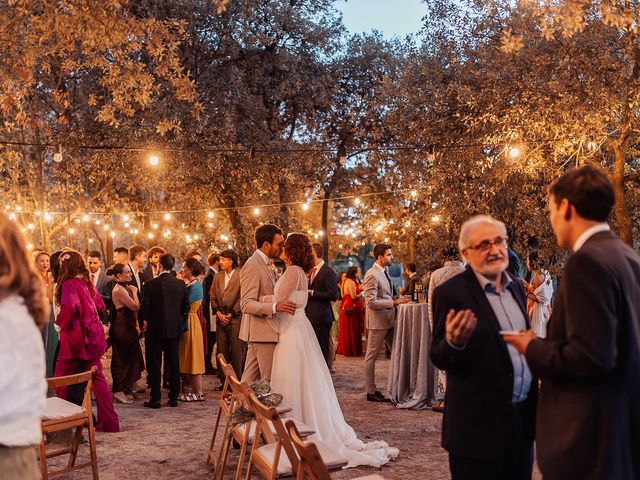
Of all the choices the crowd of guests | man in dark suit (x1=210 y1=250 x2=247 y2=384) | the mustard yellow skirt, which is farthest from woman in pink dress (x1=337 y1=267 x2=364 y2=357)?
the crowd of guests

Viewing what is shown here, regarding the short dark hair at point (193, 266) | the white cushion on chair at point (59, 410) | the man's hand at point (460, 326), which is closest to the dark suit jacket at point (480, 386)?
the man's hand at point (460, 326)

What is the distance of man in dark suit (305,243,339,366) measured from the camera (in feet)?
31.7

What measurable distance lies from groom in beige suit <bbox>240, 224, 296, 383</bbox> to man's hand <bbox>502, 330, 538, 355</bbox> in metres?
3.58

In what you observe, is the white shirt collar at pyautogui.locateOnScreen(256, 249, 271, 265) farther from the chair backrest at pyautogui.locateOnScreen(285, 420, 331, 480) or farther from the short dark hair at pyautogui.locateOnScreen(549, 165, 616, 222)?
the short dark hair at pyautogui.locateOnScreen(549, 165, 616, 222)

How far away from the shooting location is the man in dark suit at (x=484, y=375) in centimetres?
326

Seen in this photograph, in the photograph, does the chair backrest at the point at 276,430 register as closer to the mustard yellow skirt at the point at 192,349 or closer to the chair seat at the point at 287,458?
the chair seat at the point at 287,458

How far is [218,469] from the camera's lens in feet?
19.4

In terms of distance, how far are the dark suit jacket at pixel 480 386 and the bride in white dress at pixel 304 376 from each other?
3.20m

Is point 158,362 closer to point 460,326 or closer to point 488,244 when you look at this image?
point 488,244

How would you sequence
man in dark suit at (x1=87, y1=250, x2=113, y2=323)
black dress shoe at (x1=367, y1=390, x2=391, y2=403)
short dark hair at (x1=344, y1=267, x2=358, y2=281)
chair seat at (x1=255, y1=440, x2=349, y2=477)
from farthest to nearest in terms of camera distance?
short dark hair at (x1=344, y1=267, x2=358, y2=281) < man in dark suit at (x1=87, y1=250, x2=113, y2=323) < black dress shoe at (x1=367, y1=390, x2=391, y2=403) < chair seat at (x1=255, y1=440, x2=349, y2=477)

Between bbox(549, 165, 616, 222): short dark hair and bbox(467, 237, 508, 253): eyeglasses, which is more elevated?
bbox(549, 165, 616, 222): short dark hair

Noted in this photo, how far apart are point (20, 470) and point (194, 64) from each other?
1687cm

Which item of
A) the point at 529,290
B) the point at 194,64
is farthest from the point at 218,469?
the point at 194,64

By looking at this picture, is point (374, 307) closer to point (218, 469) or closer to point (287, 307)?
point (287, 307)
